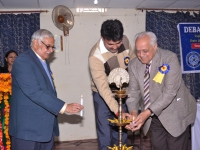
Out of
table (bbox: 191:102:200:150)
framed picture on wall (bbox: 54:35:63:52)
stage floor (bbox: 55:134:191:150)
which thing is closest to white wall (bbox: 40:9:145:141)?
framed picture on wall (bbox: 54:35:63:52)

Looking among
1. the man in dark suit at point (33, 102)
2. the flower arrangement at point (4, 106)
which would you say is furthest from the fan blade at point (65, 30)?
the man in dark suit at point (33, 102)

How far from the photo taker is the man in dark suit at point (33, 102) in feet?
7.43

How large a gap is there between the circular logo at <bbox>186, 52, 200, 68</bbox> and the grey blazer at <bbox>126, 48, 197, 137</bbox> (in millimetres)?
2972

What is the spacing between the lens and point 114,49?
2533 millimetres

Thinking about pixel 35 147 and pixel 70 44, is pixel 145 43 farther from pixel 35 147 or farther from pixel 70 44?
pixel 70 44

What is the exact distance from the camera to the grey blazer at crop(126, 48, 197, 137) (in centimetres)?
224

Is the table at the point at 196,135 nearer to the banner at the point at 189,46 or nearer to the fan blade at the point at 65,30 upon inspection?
the banner at the point at 189,46

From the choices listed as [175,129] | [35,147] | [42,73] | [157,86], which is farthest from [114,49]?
[35,147]

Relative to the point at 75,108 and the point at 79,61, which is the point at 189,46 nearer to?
the point at 79,61

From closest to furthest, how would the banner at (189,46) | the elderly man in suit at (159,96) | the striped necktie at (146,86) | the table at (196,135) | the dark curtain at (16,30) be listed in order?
1. the elderly man in suit at (159,96)
2. the striped necktie at (146,86)
3. the table at (196,135)
4. the dark curtain at (16,30)
5. the banner at (189,46)

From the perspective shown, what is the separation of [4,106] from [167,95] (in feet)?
6.38

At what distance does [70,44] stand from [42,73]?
2710mm

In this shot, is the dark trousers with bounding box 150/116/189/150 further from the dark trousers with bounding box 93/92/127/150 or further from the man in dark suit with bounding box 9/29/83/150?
the man in dark suit with bounding box 9/29/83/150

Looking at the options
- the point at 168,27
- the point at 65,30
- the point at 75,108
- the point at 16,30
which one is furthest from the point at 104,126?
the point at 168,27
